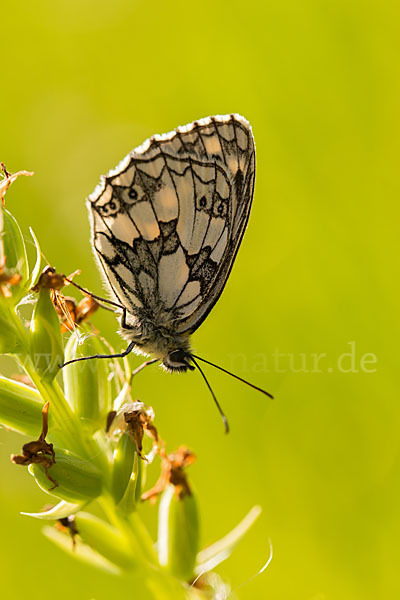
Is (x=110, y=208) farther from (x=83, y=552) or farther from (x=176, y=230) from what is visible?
(x=83, y=552)

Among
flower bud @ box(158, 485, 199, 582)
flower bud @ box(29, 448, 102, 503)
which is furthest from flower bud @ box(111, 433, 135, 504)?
flower bud @ box(158, 485, 199, 582)

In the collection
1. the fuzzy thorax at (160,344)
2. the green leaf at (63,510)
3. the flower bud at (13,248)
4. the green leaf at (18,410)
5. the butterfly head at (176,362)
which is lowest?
the green leaf at (63,510)

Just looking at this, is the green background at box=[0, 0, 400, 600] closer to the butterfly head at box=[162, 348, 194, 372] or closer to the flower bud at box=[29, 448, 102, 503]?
the butterfly head at box=[162, 348, 194, 372]

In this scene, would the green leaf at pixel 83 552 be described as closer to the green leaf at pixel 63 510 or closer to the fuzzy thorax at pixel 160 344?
the green leaf at pixel 63 510

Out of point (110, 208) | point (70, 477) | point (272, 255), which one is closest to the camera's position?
Result: point (70, 477)

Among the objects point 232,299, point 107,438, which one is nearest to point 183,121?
point 232,299

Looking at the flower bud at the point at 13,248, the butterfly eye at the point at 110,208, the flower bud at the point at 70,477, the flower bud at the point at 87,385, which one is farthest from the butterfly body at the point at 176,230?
the flower bud at the point at 70,477

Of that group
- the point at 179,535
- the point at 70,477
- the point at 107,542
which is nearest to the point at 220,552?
the point at 179,535
